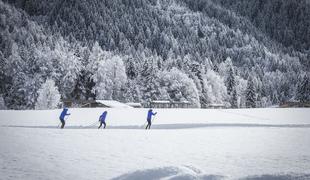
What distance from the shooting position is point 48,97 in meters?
75.4

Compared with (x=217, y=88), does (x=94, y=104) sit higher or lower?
higher

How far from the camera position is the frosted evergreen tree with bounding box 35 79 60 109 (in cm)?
7519

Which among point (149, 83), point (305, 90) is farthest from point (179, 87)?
point (305, 90)

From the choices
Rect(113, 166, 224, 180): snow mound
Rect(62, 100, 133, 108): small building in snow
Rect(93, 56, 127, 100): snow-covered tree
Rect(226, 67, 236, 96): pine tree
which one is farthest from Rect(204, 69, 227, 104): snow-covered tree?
Rect(113, 166, 224, 180): snow mound

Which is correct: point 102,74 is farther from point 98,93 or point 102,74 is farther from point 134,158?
point 134,158

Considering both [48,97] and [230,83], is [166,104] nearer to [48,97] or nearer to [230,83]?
[48,97]

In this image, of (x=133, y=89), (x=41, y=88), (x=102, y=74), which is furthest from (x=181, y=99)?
(x=41, y=88)

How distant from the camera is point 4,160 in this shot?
15336 mm

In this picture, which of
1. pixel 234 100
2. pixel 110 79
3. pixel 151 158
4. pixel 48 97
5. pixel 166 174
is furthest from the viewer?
pixel 234 100

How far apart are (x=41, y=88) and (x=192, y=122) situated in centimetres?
4471

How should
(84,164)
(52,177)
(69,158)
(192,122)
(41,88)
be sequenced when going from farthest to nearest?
(41,88)
(192,122)
(69,158)
(84,164)
(52,177)

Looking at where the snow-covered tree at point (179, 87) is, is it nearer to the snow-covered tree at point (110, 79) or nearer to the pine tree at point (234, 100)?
the snow-covered tree at point (110, 79)

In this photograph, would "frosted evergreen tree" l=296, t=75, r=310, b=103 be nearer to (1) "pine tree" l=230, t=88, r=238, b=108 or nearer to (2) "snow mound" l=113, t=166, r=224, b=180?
(1) "pine tree" l=230, t=88, r=238, b=108

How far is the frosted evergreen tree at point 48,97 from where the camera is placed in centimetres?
7519
